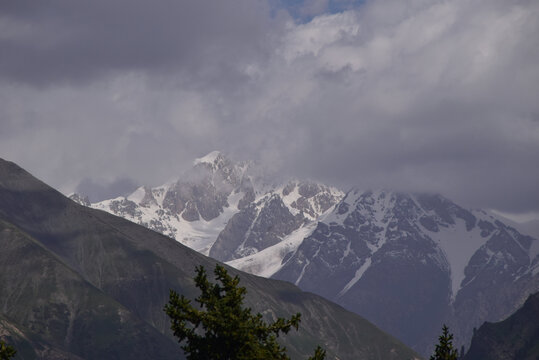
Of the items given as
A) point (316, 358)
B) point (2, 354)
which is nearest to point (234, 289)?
point (316, 358)

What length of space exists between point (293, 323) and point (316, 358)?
14.8 feet

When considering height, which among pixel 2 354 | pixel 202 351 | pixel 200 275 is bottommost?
pixel 2 354

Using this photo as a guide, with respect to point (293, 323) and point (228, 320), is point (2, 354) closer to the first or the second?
point (228, 320)

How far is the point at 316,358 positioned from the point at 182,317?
8706 millimetres

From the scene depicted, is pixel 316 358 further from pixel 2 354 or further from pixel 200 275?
pixel 2 354

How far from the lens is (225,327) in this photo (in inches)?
2207

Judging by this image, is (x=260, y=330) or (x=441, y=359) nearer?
(x=260, y=330)

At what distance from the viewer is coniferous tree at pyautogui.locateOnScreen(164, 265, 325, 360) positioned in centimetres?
5569

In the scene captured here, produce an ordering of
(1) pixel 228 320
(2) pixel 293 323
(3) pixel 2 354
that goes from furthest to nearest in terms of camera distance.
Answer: (2) pixel 293 323 < (1) pixel 228 320 < (3) pixel 2 354

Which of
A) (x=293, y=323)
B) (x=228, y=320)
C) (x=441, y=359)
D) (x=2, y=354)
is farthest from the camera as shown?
(x=441, y=359)

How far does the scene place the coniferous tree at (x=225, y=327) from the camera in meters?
55.7

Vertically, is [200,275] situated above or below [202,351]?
above

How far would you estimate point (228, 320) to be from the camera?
56094mm

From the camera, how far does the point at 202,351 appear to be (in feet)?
190
